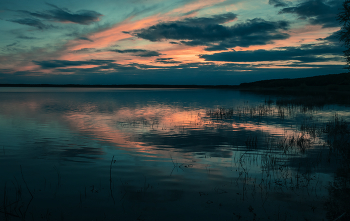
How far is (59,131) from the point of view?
1925cm

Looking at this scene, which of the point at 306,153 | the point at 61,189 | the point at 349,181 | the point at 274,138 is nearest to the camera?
the point at 61,189

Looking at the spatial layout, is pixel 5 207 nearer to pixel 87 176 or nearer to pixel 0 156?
pixel 87 176

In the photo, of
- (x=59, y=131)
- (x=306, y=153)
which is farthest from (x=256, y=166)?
(x=59, y=131)

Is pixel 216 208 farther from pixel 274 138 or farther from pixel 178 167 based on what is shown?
pixel 274 138

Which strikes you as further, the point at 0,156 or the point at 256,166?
the point at 0,156

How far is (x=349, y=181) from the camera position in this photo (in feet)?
27.8

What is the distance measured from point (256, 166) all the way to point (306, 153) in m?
4.25

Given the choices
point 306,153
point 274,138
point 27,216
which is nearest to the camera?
point 27,216

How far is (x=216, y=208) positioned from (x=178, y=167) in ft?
12.2

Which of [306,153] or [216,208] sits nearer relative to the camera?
[216,208]

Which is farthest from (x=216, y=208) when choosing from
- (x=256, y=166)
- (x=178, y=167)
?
(x=256, y=166)

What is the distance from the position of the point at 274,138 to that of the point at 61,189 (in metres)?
14.3

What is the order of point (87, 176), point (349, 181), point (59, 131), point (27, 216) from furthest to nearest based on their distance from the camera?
point (59, 131), point (87, 176), point (349, 181), point (27, 216)

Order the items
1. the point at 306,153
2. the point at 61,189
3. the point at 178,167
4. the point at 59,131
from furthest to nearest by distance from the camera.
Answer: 1. the point at 59,131
2. the point at 306,153
3. the point at 178,167
4. the point at 61,189
